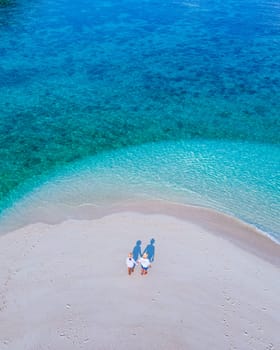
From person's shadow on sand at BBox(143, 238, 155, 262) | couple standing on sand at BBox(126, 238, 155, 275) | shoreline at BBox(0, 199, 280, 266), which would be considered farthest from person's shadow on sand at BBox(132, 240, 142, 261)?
shoreline at BBox(0, 199, 280, 266)

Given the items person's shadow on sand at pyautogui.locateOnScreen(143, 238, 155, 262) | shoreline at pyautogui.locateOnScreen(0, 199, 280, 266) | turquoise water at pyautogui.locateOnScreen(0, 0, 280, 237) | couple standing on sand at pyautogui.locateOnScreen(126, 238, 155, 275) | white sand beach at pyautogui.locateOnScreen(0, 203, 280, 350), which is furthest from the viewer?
turquoise water at pyautogui.locateOnScreen(0, 0, 280, 237)

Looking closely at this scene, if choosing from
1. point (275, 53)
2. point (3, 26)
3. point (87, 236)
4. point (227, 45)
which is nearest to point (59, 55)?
point (3, 26)

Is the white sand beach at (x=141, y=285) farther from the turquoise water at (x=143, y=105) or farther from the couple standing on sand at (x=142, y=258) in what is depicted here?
the turquoise water at (x=143, y=105)

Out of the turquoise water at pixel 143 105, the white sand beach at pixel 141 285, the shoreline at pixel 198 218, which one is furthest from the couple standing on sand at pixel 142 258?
the turquoise water at pixel 143 105

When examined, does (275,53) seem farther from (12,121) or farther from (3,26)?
(3,26)

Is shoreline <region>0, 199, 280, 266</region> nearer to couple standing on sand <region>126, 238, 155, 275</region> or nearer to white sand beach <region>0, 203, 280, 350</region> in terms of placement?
white sand beach <region>0, 203, 280, 350</region>
